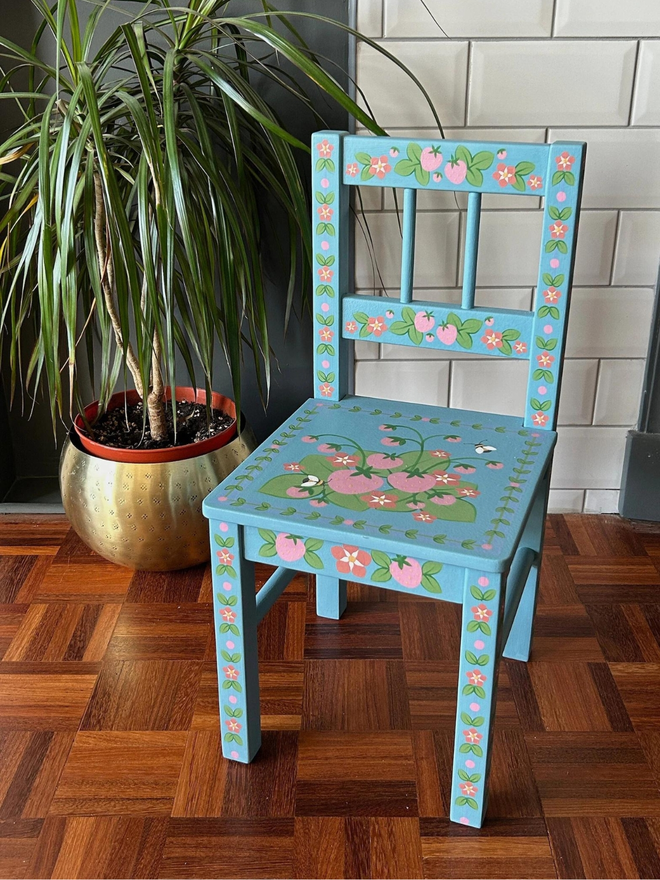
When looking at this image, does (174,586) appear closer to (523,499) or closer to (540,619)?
(540,619)

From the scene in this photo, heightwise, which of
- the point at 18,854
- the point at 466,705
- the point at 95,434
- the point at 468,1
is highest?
the point at 468,1

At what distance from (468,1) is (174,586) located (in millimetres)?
1335

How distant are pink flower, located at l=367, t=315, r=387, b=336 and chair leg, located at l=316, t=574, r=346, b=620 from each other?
51 cm

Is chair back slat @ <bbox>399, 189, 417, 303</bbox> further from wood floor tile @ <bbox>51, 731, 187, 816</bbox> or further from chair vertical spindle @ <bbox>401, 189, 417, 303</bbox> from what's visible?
wood floor tile @ <bbox>51, 731, 187, 816</bbox>

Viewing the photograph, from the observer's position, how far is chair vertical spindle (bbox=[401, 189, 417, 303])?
143cm

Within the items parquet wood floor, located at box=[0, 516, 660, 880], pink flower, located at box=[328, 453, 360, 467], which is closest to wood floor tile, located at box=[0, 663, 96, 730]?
parquet wood floor, located at box=[0, 516, 660, 880]

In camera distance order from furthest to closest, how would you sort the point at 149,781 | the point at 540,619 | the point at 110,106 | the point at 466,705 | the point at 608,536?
the point at 608,536, the point at 540,619, the point at 110,106, the point at 149,781, the point at 466,705

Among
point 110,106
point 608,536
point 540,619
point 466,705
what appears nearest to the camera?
point 466,705

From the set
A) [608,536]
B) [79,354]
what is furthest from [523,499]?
[79,354]

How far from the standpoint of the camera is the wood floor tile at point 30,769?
1.33 metres

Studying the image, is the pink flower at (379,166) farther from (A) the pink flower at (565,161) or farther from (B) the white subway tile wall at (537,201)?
(B) the white subway tile wall at (537,201)

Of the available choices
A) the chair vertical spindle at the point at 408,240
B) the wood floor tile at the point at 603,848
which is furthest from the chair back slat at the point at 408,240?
the wood floor tile at the point at 603,848

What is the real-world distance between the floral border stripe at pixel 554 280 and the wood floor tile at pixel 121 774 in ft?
2.72

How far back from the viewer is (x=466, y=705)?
1.22 meters
